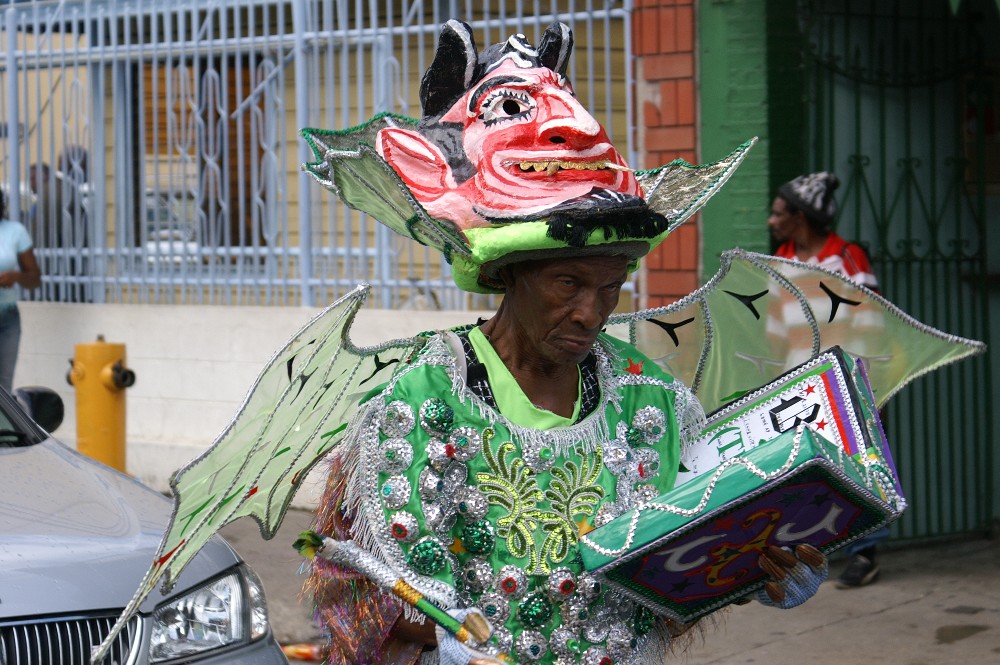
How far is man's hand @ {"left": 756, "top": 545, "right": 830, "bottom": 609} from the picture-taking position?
107 inches

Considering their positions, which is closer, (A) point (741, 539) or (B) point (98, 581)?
(A) point (741, 539)

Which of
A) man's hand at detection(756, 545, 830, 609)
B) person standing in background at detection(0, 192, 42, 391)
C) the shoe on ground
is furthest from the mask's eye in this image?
person standing in background at detection(0, 192, 42, 391)

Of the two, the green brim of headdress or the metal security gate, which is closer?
the green brim of headdress

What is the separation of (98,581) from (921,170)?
15.2 feet

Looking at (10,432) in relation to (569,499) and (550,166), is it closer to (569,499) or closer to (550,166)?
(569,499)

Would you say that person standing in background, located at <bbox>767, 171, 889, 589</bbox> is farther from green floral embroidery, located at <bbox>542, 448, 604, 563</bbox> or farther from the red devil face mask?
green floral embroidery, located at <bbox>542, 448, 604, 563</bbox>

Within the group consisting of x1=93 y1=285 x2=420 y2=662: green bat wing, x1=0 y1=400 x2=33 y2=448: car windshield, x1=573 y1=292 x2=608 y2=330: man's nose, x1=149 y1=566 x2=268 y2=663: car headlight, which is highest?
x1=573 y1=292 x2=608 y2=330: man's nose

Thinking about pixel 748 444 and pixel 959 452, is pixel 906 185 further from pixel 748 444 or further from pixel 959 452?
pixel 748 444

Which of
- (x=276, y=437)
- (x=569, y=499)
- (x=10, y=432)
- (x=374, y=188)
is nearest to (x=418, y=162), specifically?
(x=374, y=188)

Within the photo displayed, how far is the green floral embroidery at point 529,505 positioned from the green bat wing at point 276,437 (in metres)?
0.35

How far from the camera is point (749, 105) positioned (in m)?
6.66

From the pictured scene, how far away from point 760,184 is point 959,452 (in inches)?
68.7

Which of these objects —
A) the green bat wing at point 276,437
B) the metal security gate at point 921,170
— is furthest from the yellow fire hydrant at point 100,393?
Result: the green bat wing at point 276,437

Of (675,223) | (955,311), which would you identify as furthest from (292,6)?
(675,223)
